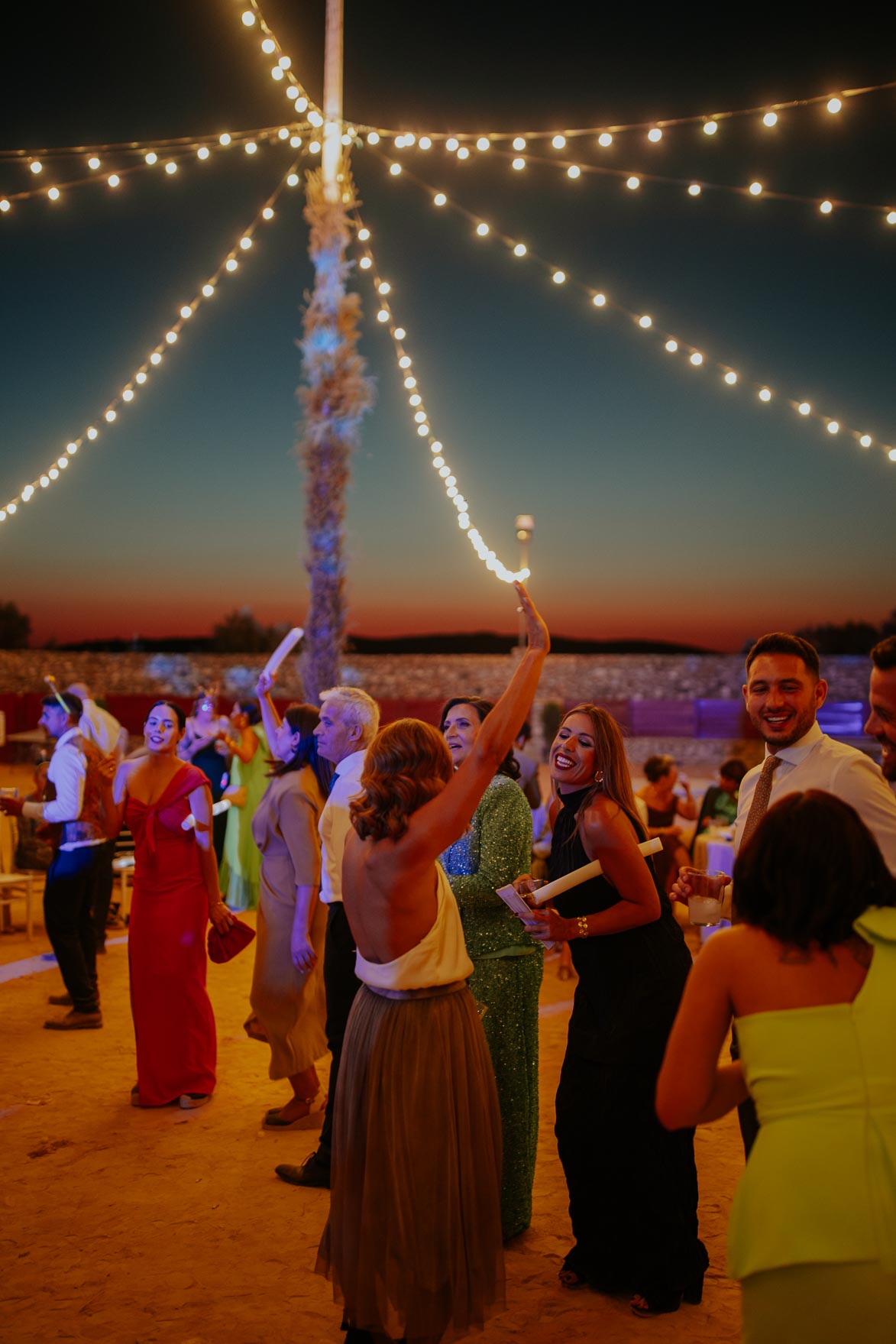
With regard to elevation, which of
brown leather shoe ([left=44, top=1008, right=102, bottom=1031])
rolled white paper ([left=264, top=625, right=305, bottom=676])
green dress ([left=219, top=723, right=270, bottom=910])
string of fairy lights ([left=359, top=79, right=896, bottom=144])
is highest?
string of fairy lights ([left=359, top=79, right=896, bottom=144])

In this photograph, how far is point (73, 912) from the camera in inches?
194

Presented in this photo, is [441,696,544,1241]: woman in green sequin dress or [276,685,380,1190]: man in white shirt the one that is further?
[276,685,380,1190]: man in white shirt

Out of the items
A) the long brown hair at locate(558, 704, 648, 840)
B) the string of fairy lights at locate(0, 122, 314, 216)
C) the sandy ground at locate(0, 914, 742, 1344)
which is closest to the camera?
the sandy ground at locate(0, 914, 742, 1344)

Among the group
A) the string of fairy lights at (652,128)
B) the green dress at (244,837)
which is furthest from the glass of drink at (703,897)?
the green dress at (244,837)

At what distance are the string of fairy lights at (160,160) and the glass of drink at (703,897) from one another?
683 centimetres

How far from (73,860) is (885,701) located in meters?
3.90

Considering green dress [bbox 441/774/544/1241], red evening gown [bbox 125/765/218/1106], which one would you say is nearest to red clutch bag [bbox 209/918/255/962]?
red evening gown [bbox 125/765/218/1106]

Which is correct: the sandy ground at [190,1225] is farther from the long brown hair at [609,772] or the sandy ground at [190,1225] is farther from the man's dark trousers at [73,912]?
the long brown hair at [609,772]

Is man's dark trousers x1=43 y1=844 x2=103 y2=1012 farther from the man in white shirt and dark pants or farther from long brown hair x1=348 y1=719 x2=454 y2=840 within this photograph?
the man in white shirt and dark pants

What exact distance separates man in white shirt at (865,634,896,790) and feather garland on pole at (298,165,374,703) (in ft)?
20.8

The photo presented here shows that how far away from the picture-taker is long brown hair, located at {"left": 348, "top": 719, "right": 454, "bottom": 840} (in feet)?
7.16

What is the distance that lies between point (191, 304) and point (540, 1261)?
7.78 meters

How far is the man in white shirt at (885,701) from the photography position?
2564mm

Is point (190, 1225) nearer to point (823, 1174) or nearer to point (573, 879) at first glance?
point (573, 879)
